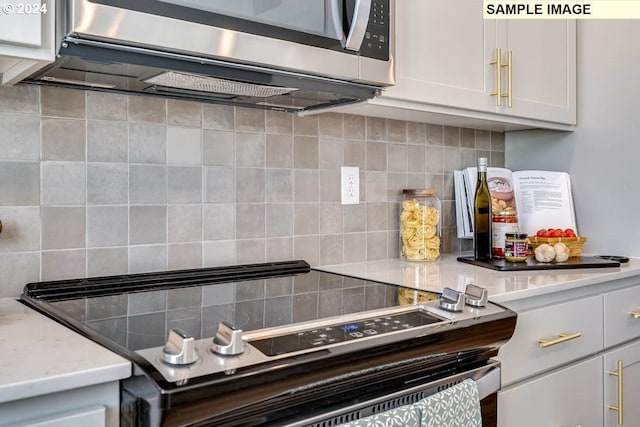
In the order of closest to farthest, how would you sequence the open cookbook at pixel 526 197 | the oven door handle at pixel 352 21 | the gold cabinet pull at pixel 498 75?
the oven door handle at pixel 352 21 → the gold cabinet pull at pixel 498 75 → the open cookbook at pixel 526 197

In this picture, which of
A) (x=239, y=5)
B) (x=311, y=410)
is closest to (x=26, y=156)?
(x=239, y=5)

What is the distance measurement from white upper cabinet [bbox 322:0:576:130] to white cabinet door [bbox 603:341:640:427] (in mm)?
776

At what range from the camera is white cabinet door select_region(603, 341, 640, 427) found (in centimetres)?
153

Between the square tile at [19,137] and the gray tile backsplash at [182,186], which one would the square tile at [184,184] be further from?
the square tile at [19,137]

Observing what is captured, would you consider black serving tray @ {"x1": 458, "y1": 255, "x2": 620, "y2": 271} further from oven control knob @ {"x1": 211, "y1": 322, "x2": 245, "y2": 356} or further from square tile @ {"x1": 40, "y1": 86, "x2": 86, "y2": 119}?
square tile @ {"x1": 40, "y1": 86, "x2": 86, "y2": 119}

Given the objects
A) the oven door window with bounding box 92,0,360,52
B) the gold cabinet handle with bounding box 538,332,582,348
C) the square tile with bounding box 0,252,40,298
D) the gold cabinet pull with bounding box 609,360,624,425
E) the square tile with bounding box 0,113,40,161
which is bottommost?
the gold cabinet pull with bounding box 609,360,624,425

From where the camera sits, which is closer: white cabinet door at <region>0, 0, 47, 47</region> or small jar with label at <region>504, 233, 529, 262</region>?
white cabinet door at <region>0, 0, 47, 47</region>

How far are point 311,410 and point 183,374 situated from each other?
235 millimetres

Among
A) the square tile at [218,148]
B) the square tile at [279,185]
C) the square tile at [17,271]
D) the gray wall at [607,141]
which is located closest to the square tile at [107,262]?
the square tile at [17,271]

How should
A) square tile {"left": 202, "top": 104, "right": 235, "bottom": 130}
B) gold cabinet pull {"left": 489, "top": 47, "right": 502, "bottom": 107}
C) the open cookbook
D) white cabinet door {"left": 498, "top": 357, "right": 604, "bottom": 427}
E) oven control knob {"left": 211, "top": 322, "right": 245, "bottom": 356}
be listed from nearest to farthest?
oven control knob {"left": 211, "top": 322, "right": 245, "bottom": 356}
white cabinet door {"left": 498, "top": 357, "right": 604, "bottom": 427}
square tile {"left": 202, "top": 104, "right": 235, "bottom": 130}
gold cabinet pull {"left": 489, "top": 47, "right": 502, "bottom": 107}
the open cookbook

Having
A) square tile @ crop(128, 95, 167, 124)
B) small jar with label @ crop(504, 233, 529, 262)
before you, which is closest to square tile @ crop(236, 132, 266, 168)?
square tile @ crop(128, 95, 167, 124)

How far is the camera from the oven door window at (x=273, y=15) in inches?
36.8

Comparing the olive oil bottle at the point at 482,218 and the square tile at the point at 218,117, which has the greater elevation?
the square tile at the point at 218,117

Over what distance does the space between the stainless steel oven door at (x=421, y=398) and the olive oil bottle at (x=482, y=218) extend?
677 mm
